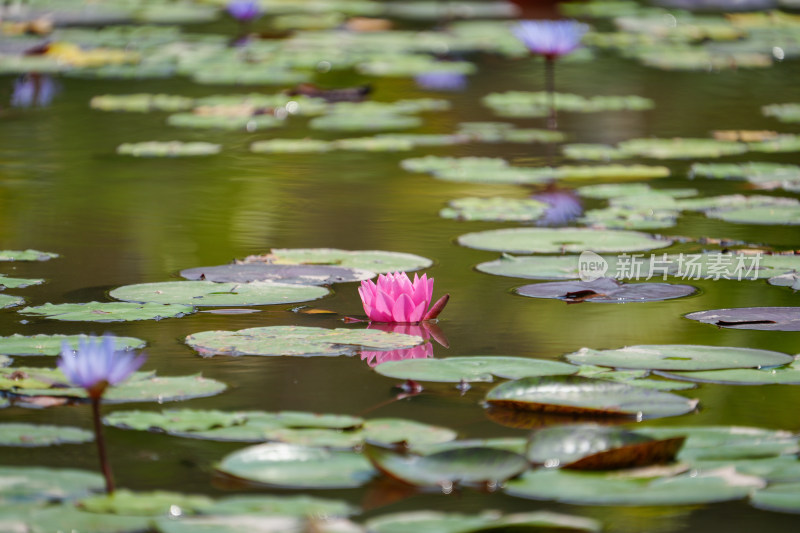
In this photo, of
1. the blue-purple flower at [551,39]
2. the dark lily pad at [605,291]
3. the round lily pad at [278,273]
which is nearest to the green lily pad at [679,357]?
the dark lily pad at [605,291]

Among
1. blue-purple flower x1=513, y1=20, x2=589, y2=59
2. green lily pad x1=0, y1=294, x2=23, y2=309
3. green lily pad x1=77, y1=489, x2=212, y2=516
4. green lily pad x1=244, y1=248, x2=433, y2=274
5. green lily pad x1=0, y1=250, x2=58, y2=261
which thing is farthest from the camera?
blue-purple flower x1=513, y1=20, x2=589, y2=59

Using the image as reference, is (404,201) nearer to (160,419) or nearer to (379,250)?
(379,250)

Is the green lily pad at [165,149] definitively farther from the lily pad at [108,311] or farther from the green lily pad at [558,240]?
the lily pad at [108,311]

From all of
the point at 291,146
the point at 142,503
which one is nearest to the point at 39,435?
the point at 142,503

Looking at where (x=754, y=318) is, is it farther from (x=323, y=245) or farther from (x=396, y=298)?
(x=323, y=245)

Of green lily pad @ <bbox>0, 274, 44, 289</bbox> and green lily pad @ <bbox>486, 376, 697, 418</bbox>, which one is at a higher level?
green lily pad @ <bbox>486, 376, 697, 418</bbox>

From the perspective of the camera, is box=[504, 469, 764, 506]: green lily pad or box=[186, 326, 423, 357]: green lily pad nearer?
box=[504, 469, 764, 506]: green lily pad

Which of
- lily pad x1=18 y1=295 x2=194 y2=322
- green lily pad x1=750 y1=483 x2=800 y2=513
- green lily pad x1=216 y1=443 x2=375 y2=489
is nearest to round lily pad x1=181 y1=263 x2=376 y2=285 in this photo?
lily pad x1=18 y1=295 x2=194 y2=322

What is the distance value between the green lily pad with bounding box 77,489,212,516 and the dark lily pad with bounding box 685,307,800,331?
1.45 meters

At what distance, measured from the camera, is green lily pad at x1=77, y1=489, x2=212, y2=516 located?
5.56 ft

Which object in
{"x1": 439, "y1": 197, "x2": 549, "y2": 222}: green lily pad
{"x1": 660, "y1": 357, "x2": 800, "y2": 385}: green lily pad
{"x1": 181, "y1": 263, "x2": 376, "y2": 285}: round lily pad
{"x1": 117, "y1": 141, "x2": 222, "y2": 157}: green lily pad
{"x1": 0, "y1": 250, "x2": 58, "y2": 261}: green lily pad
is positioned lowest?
{"x1": 0, "y1": 250, "x2": 58, "y2": 261}: green lily pad

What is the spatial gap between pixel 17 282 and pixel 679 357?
64.2 inches

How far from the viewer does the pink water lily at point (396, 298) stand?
2.83 m

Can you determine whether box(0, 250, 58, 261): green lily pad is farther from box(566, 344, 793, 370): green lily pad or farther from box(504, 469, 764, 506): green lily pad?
box(504, 469, 764, 506): green lily pad
